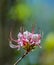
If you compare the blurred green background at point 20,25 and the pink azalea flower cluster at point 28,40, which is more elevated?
the pink azalea flower cluster at point 28,40

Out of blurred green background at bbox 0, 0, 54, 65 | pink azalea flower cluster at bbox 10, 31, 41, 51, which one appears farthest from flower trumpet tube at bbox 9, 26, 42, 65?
blurred green background at bbox 0, 0, 54, 65

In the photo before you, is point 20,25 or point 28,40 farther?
point 20,25

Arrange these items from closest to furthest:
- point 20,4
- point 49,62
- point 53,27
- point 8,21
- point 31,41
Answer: point 31,41, point 20,4, point 8,21, point 49,62, point 53,27

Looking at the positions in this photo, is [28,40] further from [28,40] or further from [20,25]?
[20,25]

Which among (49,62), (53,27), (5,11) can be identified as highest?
(5,11)

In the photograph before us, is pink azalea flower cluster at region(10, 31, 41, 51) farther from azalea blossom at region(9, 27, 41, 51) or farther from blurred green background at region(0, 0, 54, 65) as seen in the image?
blurred green background at region(0, 0, 54, 65)

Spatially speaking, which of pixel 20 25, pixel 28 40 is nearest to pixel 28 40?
pixel 28 40

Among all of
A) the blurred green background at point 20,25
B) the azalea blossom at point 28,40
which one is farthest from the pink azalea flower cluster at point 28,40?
the blurred green background at point 20,25

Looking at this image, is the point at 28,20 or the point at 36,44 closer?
the point at 36,44

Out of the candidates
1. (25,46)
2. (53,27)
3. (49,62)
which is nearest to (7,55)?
(49,62)

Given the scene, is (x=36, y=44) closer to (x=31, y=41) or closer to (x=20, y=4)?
(x=31, y=41)

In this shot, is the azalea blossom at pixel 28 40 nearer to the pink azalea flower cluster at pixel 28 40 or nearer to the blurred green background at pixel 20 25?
the pink azalea flower cluster at pixel 28 40
